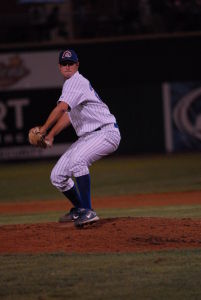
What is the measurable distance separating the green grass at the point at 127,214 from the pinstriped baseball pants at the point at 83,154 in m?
2.29

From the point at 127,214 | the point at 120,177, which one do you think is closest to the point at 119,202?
the point at 127,214

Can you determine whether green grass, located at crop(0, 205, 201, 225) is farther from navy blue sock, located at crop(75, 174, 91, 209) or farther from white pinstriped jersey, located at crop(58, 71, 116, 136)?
white pinstriped jersey, located at crop(58, 71, 116, 136)

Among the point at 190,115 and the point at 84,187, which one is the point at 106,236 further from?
the point at 190,115

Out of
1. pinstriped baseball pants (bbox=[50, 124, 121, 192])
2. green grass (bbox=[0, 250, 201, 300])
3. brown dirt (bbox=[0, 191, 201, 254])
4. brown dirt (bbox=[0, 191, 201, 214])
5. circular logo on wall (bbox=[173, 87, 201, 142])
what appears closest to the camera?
green grass (bbox=[0, 250, 201, 300])

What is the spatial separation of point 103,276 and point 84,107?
7.88 feet

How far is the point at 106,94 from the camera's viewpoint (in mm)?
20125

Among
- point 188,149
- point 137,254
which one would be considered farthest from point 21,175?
point 137,254

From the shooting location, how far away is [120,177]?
1652 cm

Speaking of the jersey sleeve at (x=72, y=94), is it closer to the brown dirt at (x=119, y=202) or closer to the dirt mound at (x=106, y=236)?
the dirt mound at (x=106, y=236)

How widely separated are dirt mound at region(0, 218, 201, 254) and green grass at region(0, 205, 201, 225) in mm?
1738

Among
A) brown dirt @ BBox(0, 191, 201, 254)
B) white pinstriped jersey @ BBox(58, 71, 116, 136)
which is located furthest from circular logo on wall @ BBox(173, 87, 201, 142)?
white pinstriped jersey @ BBox(58, 71, 116, 136)

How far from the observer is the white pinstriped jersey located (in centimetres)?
726

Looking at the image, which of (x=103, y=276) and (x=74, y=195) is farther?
(x=74, y=195)

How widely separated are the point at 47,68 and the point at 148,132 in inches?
133
